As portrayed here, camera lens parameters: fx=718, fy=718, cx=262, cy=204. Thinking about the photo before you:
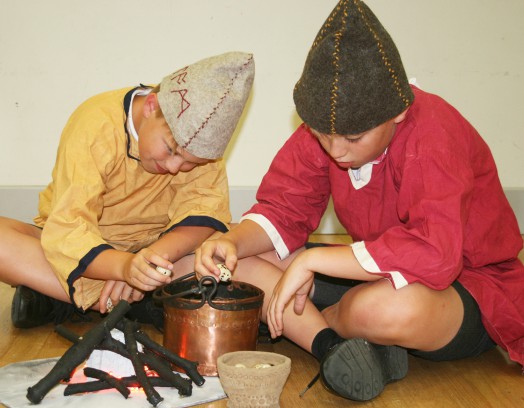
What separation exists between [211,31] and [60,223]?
127 cm

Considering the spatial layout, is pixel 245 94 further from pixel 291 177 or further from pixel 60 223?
pixel 60 223

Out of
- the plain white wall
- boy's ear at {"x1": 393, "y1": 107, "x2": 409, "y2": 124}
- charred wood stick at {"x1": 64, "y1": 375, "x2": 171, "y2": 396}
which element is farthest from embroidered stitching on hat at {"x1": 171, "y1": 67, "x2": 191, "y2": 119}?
the plain white wall

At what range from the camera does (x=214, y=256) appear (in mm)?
1328

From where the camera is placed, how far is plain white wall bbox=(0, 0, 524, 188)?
2.38 m

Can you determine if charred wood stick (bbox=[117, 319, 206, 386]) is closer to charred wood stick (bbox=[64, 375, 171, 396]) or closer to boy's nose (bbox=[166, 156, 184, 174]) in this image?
charred wood stick (bbox=[64, 375, 171, 396])

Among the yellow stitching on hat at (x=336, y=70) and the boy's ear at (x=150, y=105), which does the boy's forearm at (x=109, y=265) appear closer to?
the boy's ear at (x=150, y=105)

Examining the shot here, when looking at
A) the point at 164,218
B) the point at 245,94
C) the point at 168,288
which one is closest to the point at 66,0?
the point at 164,218

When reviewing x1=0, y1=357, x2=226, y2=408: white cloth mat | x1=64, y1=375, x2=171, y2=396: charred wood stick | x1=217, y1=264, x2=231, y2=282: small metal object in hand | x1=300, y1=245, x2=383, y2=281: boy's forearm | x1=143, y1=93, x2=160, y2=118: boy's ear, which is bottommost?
x1=0, y1=357, x2=226, y2=408: white cloth mat

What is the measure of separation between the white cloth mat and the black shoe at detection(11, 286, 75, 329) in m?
0.25

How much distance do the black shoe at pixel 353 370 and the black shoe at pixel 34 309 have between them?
0.67 meters

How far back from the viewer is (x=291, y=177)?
147cm

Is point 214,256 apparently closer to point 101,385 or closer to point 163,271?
point 163,271

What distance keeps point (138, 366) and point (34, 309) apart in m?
0.44

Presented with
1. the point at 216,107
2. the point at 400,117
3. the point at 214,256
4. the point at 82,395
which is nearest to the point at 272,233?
the point at 214,256
